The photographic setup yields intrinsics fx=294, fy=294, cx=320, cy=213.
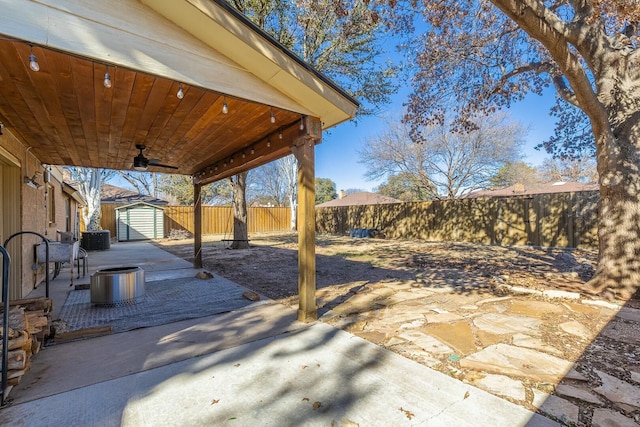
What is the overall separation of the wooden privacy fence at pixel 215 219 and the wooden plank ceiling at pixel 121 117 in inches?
380

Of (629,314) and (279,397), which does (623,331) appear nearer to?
(629,314)

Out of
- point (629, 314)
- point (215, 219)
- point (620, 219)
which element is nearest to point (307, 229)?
point (629, 314)

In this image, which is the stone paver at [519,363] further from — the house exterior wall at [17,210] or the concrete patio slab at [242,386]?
the house exterior wall at [17,210]

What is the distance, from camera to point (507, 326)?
305 centimetres

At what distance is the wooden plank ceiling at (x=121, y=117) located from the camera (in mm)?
2404

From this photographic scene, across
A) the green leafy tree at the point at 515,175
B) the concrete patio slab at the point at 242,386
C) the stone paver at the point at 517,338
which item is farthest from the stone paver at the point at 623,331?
the green leafy tree at the point at 515,175

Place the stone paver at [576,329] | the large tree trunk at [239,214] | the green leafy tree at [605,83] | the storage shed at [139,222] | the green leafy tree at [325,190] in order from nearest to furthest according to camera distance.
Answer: the stone paver at [576,329]
the green leafy tree at [605,83]
the large tree trunk at [239,214]
the storage shed at [139,222]
the green leafy tree at [325,190]

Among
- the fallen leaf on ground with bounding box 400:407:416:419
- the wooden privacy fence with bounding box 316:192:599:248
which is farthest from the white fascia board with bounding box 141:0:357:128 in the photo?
the wooden privacy fence with bounding box 316:192:599:248

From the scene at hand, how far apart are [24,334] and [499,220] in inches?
514

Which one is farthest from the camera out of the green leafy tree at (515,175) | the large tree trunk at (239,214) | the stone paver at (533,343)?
the green leafy tree at (515,175)

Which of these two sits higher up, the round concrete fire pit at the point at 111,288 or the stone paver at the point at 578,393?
the round concrete fire pit at the point at 111,288

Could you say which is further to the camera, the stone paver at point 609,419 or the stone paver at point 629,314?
the stone paver at point 629,314

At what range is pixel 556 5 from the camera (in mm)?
4992

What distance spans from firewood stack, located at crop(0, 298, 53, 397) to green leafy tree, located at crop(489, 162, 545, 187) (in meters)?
19.2
